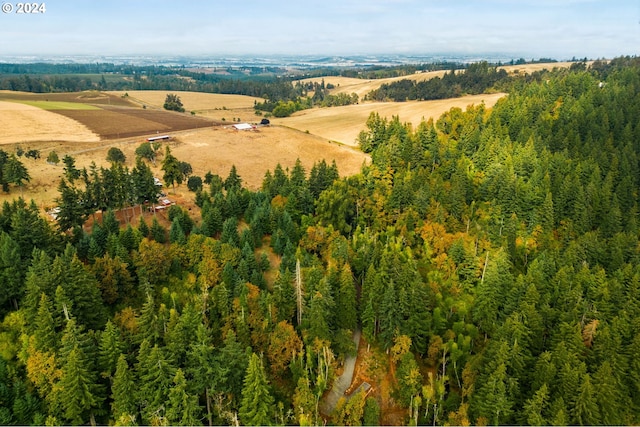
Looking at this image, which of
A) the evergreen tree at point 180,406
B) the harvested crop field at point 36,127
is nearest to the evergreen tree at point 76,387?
Result: the evergreen tree at point 180,406

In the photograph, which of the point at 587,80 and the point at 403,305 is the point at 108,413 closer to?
the point at 403,305

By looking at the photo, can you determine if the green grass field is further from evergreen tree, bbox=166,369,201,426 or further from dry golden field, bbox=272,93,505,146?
evergreen tree, bbox=166,369,201,426

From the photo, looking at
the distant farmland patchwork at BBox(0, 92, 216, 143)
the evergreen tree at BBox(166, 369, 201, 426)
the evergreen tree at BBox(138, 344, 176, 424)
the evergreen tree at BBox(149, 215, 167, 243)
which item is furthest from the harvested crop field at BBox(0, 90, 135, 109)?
the evergreen tree at BBox(166, 369, 201, 426)

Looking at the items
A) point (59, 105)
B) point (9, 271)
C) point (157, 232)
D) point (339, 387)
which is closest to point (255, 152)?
point (157, 232)

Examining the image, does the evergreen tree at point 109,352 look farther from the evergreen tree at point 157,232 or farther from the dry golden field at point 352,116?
the dry golden field at point 352,116

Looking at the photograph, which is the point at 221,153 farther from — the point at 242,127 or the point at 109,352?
the point at 109,352

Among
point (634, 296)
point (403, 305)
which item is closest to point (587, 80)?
point (634, 296)
